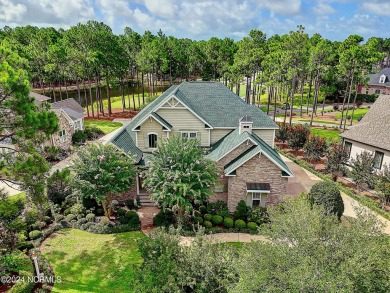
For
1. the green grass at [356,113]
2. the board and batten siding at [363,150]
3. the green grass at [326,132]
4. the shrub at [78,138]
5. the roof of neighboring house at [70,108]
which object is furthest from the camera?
the green grass at [356,113]

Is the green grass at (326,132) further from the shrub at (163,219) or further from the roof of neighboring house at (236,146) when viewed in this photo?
the shrub at (163,219)

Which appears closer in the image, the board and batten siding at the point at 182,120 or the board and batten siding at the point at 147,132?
the board and batten siding at the point at 147,132

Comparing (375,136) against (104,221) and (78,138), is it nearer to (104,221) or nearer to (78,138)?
(104,221)

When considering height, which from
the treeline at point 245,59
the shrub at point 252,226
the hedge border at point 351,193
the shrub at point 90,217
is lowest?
the shrub at point 252,226

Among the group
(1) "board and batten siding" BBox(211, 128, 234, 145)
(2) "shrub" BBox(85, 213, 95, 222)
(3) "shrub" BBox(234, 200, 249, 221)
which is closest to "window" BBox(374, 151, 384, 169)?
(1) "board and batten siding" BBox(211, 128, 234, 145)

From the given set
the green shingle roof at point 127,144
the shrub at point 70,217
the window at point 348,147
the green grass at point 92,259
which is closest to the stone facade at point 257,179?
the green grass at point 92,259

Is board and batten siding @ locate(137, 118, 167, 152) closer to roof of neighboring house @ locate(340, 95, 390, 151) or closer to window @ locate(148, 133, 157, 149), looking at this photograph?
window @ locate(148, 133, 157, 149)

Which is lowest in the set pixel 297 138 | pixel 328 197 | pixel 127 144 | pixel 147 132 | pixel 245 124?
pixel 328 197

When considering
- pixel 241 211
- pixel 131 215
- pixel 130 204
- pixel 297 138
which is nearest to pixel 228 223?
pixel 241 211
